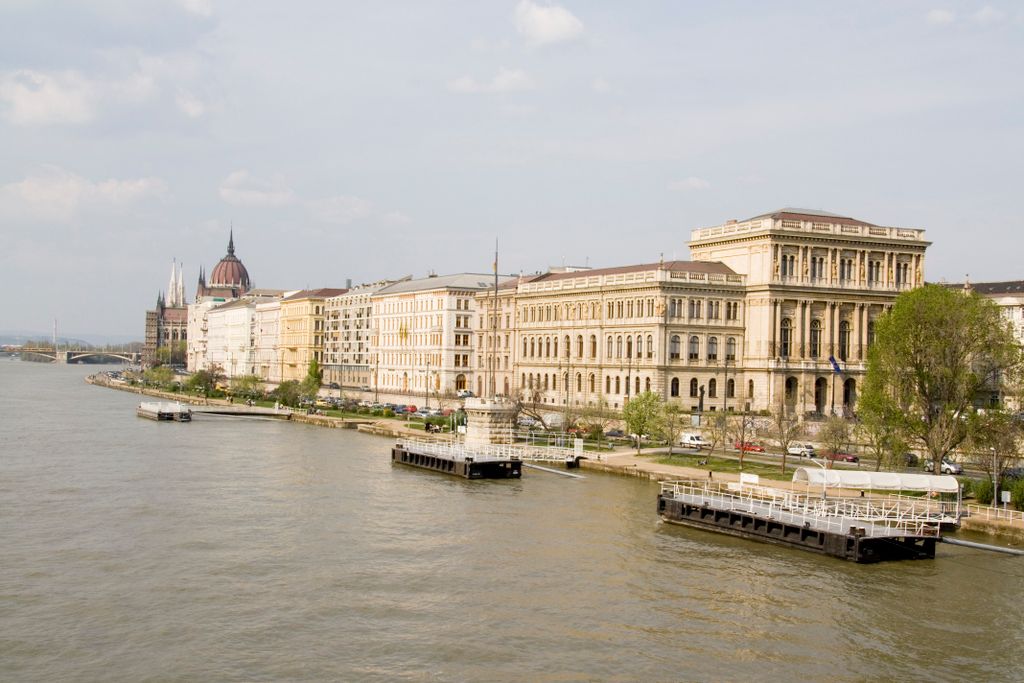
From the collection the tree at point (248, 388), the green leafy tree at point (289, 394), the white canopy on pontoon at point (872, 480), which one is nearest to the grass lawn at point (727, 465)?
the white canopy on pontoon at point (872, 480)

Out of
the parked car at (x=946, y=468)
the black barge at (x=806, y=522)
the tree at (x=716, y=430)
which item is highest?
the tree at (x=716, y=430)

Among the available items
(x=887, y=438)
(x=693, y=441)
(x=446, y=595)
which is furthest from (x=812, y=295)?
(x=446, y=595)

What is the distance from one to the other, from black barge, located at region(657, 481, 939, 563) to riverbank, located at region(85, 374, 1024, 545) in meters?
4.26

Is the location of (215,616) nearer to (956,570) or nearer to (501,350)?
(956,570)

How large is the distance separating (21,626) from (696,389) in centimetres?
7956

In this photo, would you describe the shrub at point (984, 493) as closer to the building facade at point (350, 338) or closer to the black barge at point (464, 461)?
the black barge at point (464, 461)

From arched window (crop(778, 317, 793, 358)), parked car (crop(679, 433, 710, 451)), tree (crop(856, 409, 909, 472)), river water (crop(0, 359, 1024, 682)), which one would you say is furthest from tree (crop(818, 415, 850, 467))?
arched window (crop(778, 317, 793, 358))

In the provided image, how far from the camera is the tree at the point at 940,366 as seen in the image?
66.7 m

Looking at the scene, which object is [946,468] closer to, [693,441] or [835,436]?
[835,436]

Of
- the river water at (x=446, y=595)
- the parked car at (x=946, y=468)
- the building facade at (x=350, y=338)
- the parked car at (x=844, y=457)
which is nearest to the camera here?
the river water at (x=446, y=595)

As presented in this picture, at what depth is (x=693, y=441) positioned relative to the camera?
Result: 291 feet

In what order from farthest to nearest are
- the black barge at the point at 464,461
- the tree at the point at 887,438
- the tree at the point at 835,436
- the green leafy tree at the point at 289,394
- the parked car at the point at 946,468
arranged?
the green leafy tree at the point at 289,394 → the tree at the point at 835,436 → the black barge at the point at 464,461 → the parked car at the point at 946,468 → the tree at the point at 887,438

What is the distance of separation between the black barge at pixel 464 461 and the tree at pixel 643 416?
11.2 meters

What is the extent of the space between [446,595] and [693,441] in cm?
4937
